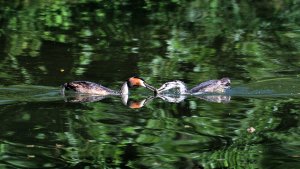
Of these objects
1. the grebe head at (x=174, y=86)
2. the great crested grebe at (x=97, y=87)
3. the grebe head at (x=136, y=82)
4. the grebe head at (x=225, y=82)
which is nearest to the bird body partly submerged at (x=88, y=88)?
the great crested grebe at (x=97, y=87)

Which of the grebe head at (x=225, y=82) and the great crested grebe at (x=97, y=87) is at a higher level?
the great crested grebe at (x=97, y=87)

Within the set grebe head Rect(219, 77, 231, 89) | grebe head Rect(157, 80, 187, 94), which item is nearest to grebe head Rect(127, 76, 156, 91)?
grebe head Rect(157, 80, 187, 94)

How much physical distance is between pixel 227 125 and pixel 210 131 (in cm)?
51

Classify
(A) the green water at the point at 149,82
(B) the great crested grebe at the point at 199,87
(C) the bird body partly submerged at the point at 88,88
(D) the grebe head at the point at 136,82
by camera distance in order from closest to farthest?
1. (A) the green water at the point at 149,82
2. (C) the bird body partly submerged at the point at 88,88
3. (B) the great crested grebe at the point at 199,87
4. (D) the grebe head at the point at 136,82

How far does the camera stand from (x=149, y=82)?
15492 mm

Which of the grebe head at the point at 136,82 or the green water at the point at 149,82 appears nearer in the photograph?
the green water at the point at 149,82

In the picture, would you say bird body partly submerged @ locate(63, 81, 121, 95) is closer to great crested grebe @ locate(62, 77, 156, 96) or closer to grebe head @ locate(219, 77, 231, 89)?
great crested grebe @ locate(62, 77, 156, 96)

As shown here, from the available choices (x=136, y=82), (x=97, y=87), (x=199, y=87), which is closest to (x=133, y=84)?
(x=136, y=82)

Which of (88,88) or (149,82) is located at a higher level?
(88,88)

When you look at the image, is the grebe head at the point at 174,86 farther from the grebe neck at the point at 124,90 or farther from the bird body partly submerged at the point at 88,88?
the bird body partly submerged at the point at 88,88

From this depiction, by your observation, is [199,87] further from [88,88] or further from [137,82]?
[88,88]

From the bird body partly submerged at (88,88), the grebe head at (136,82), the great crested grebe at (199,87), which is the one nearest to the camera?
the bird body partly submerged at (88,88)

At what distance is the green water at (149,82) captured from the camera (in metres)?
10.4

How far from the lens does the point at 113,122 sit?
12023 millimetres
